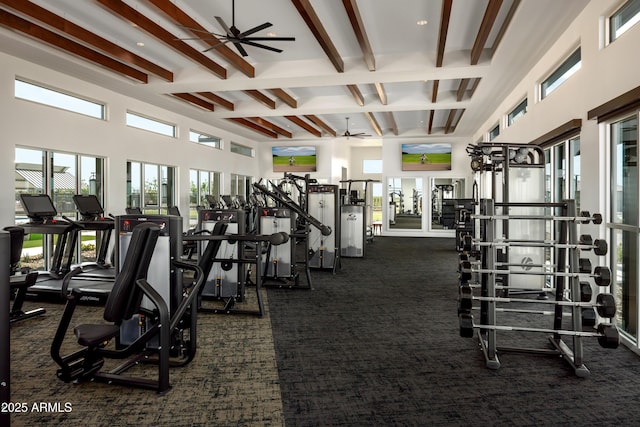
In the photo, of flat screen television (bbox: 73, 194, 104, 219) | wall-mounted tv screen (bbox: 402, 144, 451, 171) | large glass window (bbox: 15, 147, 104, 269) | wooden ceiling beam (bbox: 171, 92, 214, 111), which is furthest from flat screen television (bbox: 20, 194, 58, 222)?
wall-mounted tv screen (bbox: 402, 144, 451, 171)

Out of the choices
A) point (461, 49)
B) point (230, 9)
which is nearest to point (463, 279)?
point (230, 9)

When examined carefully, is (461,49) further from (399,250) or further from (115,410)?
(115,410)

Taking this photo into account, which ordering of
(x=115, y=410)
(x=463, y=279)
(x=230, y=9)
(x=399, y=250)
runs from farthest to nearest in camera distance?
1. (x=399, y=250)
2. (x=230, y=9)
3. (x=463, y=279)
4. (x=115, y=410)

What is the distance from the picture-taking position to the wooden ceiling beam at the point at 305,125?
12.1 m

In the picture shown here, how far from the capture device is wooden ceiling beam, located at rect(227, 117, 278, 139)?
12.0 metres

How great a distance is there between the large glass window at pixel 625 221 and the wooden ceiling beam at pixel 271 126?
9526mm

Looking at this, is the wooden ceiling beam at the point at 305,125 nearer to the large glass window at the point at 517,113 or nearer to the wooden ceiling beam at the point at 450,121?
the wooden ceiling beam at the point at 450,121

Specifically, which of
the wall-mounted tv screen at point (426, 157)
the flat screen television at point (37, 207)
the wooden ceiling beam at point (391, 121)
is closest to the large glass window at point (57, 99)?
the flat screen television at point (37, 207)

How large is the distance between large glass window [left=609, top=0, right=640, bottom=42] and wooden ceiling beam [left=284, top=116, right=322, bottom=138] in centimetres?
866

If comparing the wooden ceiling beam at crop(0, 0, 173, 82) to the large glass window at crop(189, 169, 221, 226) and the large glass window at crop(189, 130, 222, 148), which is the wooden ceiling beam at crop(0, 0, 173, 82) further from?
the large glass window at crop(189, 169, 221, 226)

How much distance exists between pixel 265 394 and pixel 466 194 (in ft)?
42.5

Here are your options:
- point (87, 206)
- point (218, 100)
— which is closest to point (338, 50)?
point (218, 100)

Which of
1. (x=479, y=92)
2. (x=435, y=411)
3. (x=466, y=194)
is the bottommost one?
(x=435, y=411)

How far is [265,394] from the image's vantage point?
9.48 ft
